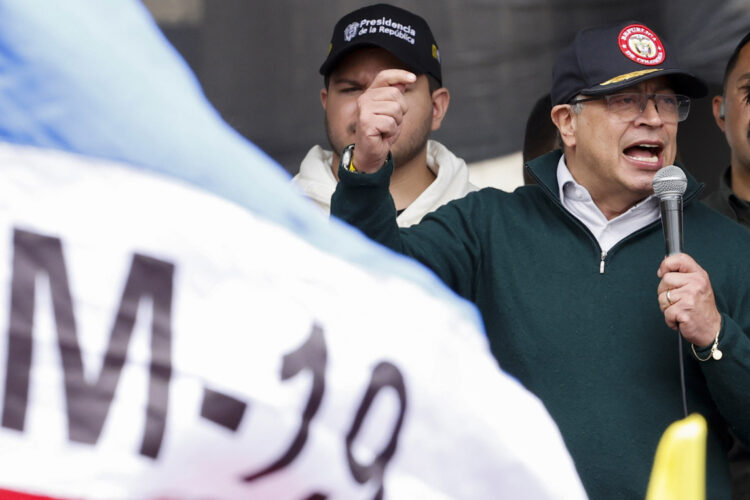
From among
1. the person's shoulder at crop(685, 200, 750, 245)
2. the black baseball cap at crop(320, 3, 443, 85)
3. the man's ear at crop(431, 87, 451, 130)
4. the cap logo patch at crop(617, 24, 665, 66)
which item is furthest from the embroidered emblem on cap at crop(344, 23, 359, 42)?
the person's shoulder at crop(685, 200, 750, 245)

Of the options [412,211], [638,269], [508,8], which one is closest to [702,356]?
[638,269]

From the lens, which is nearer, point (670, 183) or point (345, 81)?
point (670, 183)

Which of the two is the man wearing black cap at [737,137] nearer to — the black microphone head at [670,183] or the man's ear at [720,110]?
the man's ear at [720,110]

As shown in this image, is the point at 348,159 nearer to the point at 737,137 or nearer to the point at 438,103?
the point at 438,103

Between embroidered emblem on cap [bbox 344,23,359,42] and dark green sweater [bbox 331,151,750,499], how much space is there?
515mm

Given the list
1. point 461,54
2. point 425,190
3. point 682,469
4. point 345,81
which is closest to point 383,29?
point 345,81

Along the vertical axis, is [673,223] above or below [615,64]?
below

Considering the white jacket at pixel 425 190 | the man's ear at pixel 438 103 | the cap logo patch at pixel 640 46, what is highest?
the man's ear at pixel 438 103

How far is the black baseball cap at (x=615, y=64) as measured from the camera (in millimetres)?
2059

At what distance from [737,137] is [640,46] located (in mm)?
707

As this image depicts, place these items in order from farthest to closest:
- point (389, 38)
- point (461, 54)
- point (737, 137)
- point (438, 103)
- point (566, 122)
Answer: point (461, 54), point (737, 137), point (438, 103), point (389, 38), point (566, 122)

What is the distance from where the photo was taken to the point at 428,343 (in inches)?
61.7

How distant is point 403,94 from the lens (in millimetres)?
2404

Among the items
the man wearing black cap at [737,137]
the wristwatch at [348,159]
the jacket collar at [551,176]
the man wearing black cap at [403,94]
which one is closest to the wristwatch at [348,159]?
the wristwatch at [348,159]
